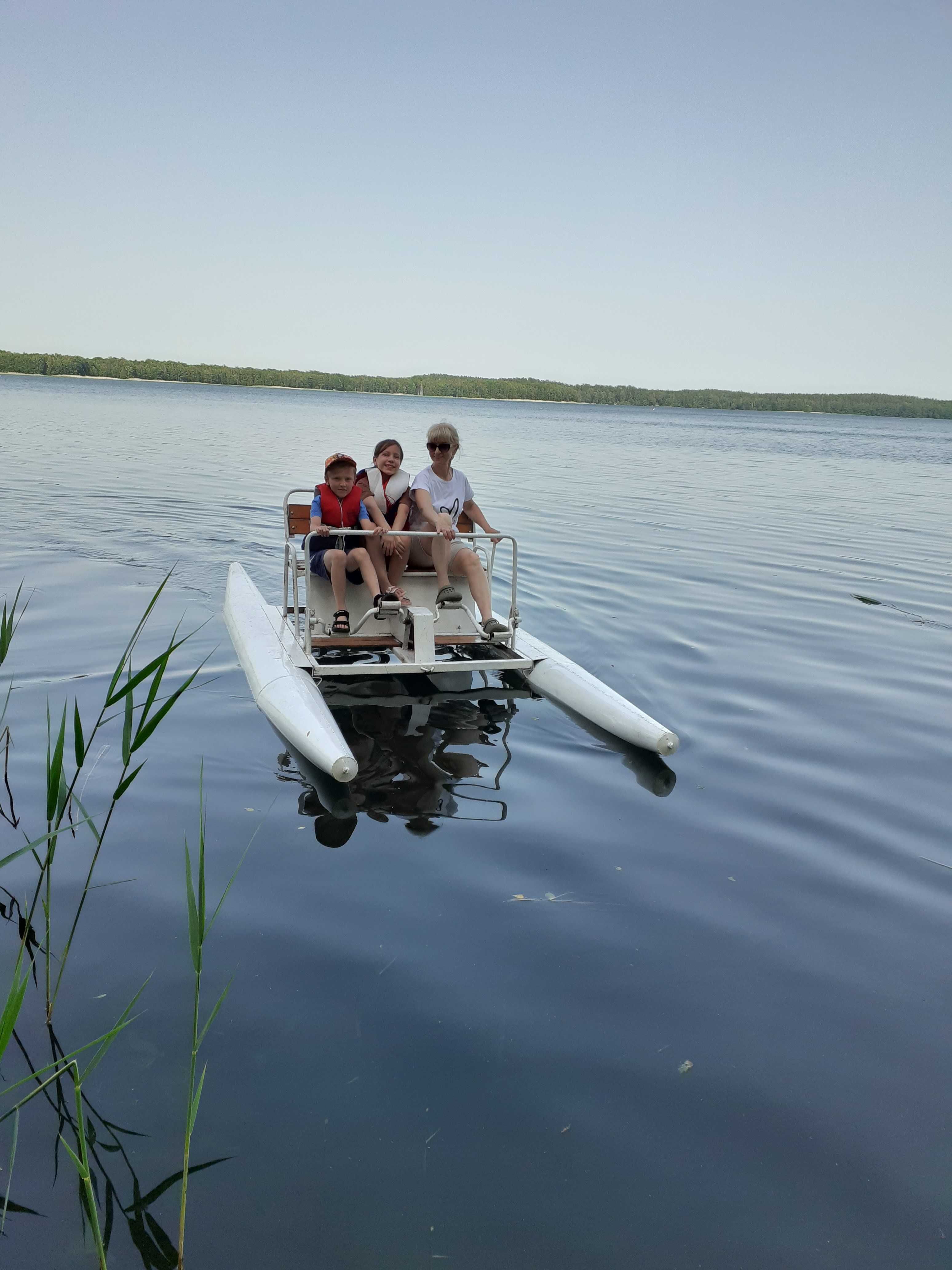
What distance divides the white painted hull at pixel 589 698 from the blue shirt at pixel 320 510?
1540mm

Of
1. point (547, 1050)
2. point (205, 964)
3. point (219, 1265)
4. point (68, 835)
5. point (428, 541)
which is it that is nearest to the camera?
point (219, 1265)

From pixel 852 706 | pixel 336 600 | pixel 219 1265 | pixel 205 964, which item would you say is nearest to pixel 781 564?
pixel 852 706

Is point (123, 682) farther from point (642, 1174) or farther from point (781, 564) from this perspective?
point (781, 564)

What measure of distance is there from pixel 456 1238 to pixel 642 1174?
1.84 feet

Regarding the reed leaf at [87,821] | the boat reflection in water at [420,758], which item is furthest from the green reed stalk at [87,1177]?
the boat reflection in water at [420,758]

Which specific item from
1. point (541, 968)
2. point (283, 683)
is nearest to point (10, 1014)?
point (541, 968)

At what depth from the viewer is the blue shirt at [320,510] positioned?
7.28 m

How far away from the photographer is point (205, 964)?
348 centimetres

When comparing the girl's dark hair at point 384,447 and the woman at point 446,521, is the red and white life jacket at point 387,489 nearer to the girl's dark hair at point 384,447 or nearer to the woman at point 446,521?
the girl's dark hair at point 384,447

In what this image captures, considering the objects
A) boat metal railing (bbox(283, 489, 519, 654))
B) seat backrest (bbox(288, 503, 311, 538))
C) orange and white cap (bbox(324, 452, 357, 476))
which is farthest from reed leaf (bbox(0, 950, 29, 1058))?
seat backrest (bbox(288, 503, 311, 538))

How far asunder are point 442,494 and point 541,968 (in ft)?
15.5

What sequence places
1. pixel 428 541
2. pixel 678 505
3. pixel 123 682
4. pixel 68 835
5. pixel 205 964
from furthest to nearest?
1. pixel 678 505
2. pixel 428 541
3. pixel 123 682
4. pixel 68 835
5. pixel 205 964

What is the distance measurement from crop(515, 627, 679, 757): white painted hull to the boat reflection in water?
0.12 meters

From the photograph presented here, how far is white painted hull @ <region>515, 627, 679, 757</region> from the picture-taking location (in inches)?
224
